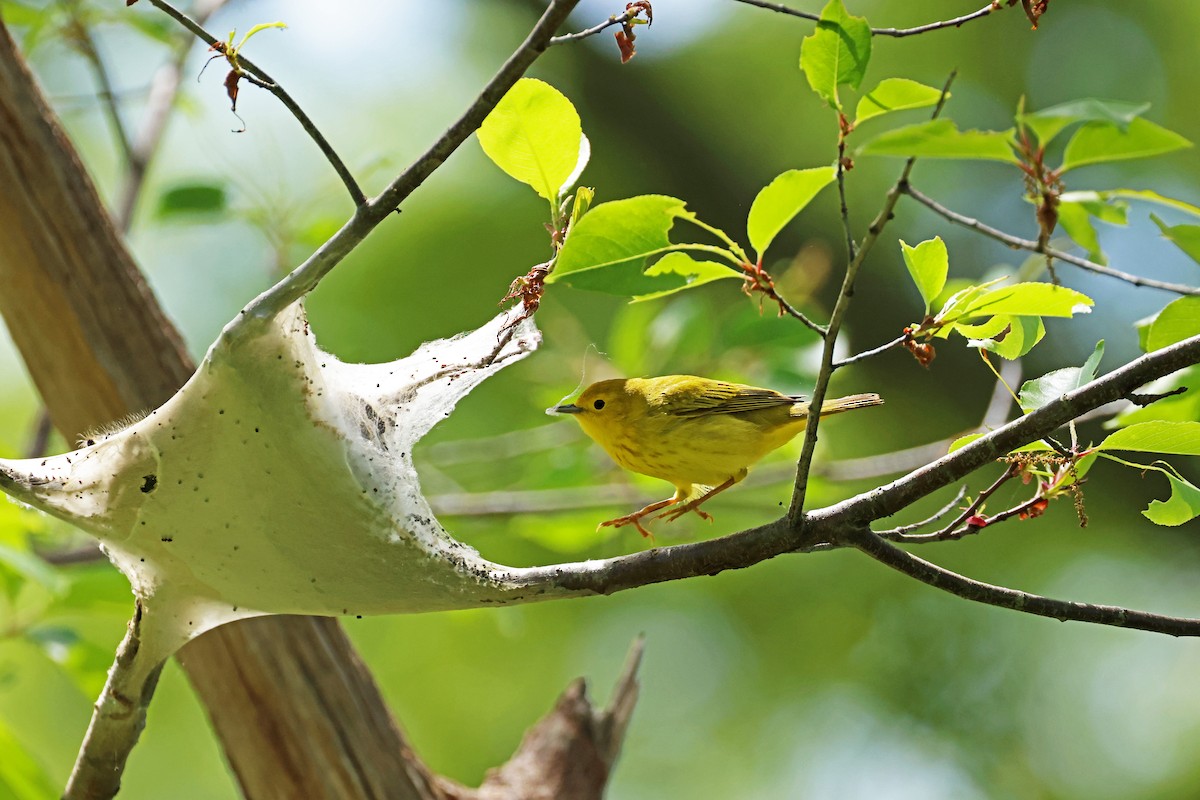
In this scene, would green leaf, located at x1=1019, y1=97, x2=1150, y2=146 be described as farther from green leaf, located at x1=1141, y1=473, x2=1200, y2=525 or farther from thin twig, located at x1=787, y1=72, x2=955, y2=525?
green leaf, located at x1=1141, y1=473, x2=1200, y2=525

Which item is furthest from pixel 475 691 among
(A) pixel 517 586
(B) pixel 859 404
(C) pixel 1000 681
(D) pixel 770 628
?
(A) pixel 517 586

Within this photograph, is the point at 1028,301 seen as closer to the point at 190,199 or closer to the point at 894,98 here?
the point at 894,98

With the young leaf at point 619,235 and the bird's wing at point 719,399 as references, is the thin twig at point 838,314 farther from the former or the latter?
the bird's wing at point 719,399

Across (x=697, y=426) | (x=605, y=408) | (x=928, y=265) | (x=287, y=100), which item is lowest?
(x=928, y=265)

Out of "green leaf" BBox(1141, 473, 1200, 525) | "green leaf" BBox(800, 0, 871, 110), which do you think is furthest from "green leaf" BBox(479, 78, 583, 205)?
"green leaf" BBox(1141, 473, 1200, 525)

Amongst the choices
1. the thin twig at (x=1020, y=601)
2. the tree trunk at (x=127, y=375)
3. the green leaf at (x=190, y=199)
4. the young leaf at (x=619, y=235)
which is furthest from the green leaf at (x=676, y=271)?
the green leaf at (x=190, y=199)

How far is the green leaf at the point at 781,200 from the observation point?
136 cm

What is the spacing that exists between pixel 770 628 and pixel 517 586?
6576mm

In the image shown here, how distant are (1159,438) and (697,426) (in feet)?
5.18

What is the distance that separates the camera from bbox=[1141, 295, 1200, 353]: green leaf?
1.69m

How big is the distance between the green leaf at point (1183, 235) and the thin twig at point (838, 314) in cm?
42

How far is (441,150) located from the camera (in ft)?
4.45

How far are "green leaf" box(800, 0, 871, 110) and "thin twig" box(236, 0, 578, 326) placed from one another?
330 millimetres

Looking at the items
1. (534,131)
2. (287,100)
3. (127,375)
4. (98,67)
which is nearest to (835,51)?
A: (534,131)
